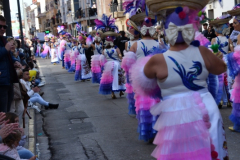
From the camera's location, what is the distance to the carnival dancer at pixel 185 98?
434cm

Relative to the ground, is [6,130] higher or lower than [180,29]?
lower

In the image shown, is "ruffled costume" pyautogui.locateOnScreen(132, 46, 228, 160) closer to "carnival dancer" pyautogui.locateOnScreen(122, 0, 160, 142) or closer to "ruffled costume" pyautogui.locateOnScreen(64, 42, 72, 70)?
"carnival dancer" pyautogui.locateOnScreen(122, 0, 160, 142)

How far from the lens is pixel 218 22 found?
1013 cm

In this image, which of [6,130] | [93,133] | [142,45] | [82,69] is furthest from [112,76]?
[6,130]

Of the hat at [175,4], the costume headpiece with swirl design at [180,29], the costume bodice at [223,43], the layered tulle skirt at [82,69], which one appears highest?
the hat at [175,4]

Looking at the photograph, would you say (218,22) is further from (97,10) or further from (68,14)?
(68,14)

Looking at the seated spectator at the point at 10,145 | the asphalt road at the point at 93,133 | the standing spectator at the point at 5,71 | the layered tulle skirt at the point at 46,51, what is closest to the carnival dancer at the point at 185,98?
the seated spectator at the point at 10,145

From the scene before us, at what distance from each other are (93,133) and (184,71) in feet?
14.9

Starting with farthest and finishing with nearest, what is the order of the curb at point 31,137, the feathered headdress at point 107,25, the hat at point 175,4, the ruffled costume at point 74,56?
the ruffled costume at point 74,56
the feathered headdress at point 107,25
the curb at point 31,137
the hat at point 175,4

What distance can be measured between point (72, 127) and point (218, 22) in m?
3.70

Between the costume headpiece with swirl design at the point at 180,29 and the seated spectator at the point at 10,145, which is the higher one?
the costume headpiece with swirl design at the point at 180,29

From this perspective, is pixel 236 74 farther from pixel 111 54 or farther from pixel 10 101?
pixel 111 54

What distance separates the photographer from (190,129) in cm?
436

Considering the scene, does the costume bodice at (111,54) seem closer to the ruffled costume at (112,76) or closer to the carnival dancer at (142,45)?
the ruffled costume at (112,76)
